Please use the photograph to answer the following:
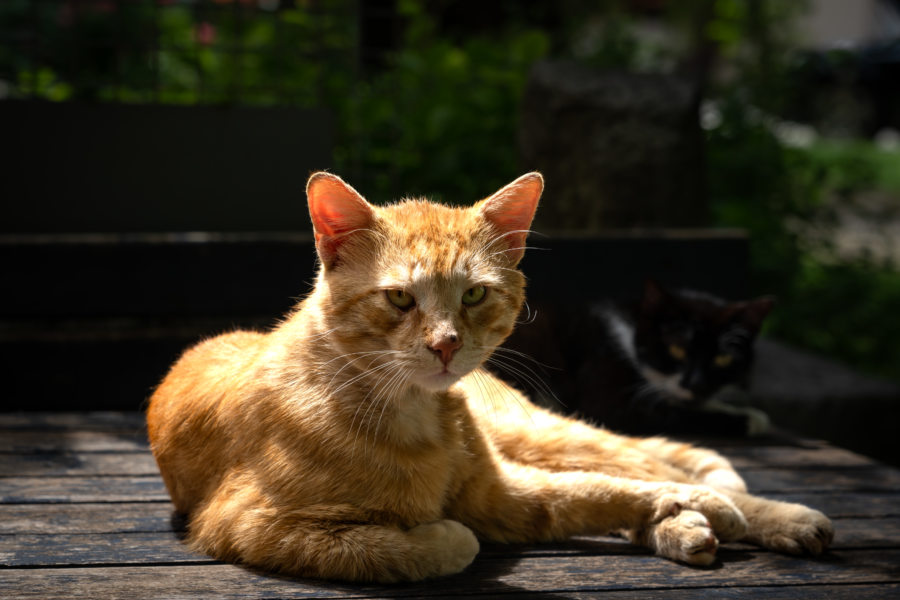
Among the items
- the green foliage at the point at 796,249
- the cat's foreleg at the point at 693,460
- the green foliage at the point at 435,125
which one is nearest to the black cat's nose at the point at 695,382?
the cat's foreleg at the point at 693,460

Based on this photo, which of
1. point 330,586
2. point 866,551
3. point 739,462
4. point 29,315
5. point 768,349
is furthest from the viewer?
point 768,349

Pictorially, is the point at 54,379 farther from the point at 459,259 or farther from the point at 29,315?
the point at 459,259

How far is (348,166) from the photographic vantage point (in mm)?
6043

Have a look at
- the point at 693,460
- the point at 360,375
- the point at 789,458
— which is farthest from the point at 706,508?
the point at 789,458

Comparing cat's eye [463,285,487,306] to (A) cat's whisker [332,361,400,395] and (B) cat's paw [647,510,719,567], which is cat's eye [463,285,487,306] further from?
(B) cat's paw [647,510,719,567]

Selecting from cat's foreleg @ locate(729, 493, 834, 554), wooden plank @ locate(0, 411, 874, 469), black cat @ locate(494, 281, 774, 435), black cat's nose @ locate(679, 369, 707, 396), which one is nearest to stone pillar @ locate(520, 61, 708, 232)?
black cat @ locate(494, 281, 774, 435)

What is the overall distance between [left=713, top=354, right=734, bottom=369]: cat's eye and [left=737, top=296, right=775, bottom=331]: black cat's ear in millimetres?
163

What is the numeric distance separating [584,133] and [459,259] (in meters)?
3.62

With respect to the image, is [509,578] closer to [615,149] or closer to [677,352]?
[677,352]

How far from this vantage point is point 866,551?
2.68 m

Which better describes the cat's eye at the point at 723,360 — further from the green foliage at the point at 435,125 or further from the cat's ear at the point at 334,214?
the green foliage at the point at 435,125

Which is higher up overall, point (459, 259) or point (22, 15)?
point (22, 15)

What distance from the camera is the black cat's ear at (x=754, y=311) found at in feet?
12.9

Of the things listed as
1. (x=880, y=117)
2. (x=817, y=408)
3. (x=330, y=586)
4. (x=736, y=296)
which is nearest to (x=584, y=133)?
(x=736, y=296)
